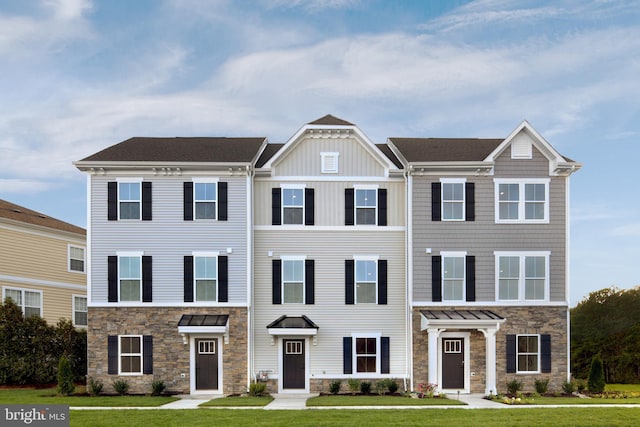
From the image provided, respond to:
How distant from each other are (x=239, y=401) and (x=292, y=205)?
25.3 ft

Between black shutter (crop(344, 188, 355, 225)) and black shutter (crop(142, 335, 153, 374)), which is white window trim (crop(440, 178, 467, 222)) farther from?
black shutter (crop(142, 335, 153, 374))

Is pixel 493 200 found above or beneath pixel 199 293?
above

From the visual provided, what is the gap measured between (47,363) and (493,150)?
20.2 m

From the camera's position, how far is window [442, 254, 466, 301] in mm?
25766

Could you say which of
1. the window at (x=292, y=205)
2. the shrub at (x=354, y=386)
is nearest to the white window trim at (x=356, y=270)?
the window at (x=292, y=205)

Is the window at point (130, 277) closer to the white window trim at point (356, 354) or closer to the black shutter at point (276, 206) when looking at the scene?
the black shutter at point (276, 206)

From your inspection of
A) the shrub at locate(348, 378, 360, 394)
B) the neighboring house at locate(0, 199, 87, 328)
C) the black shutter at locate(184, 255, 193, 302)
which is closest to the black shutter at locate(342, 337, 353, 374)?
the shrub at locate(348, 378, 360, 394)

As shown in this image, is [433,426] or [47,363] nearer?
[433,426]

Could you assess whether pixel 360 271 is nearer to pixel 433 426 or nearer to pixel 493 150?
pixel 493 150

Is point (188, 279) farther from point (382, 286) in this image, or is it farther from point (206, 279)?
point (382, 286)

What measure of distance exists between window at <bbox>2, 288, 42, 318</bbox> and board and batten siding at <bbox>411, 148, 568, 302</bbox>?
722 inches

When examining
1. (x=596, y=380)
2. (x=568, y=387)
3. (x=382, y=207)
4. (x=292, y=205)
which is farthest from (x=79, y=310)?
(x=596, y=380)

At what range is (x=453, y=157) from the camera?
26594 mm

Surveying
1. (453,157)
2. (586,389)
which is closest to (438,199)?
(453,157)
